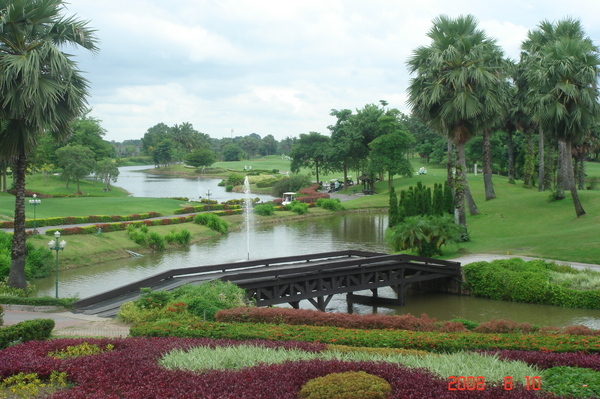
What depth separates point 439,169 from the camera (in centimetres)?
11300

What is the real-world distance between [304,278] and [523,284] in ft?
35.5

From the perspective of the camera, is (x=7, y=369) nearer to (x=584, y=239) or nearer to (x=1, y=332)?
(x=1, y=332)

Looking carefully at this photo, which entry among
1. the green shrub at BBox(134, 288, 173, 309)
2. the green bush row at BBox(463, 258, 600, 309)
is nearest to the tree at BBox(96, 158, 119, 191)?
the green bush row at BBox(463, 258, 600, 309)

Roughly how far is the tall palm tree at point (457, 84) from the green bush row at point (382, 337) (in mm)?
24923

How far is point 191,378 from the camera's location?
30.7 feet

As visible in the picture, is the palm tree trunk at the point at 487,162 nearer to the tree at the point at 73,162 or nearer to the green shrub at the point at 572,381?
the green shrub at the point at 572,381

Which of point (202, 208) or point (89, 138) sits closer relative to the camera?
point (202, 208)

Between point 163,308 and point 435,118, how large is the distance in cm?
2584

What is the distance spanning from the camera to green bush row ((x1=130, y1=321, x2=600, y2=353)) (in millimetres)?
11695

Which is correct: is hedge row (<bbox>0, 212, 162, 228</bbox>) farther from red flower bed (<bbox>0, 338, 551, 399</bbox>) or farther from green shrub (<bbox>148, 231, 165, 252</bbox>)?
red flower bed (<bbox>0, 338, 551, 399</bbox>)

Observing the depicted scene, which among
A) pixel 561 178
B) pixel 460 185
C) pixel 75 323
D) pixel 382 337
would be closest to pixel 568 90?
pixel 460 185

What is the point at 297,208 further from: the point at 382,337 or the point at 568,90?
the point at 382,337

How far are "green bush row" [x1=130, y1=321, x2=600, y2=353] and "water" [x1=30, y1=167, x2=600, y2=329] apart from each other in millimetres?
10474

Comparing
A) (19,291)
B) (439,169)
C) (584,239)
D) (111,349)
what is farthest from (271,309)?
(439,169)
